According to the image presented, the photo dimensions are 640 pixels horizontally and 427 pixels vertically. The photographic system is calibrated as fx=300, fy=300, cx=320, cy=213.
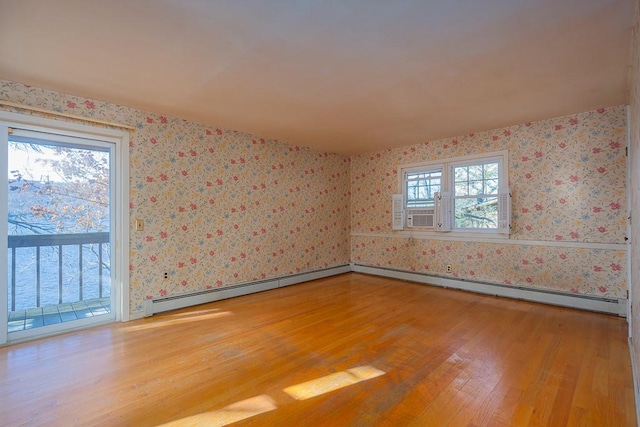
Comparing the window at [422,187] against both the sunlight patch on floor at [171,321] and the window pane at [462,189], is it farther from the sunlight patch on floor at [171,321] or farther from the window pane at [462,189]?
the sunlight patch on floor at [171,321]

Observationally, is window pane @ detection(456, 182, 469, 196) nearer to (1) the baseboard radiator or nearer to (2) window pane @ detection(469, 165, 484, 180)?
(2) window pane @ detection(469, 165, 484, 180)

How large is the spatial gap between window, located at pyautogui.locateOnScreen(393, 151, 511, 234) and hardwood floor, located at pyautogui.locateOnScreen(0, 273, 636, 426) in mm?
1419

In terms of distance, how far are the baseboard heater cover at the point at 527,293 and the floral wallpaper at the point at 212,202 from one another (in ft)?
5.45

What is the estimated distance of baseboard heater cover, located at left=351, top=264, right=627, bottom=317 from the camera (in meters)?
3.52

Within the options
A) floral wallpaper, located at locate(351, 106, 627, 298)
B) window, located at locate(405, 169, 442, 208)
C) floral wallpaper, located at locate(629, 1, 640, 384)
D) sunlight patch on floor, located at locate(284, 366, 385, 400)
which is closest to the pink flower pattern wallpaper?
floral wallpaper, located at locate(351, 106, 627, 298)

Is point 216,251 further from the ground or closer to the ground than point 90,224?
closer to the ground

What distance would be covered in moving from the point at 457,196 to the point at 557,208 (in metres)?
1.29

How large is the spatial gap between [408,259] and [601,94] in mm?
3321

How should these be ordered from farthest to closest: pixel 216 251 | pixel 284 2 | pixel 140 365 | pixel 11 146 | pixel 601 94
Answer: pixel 216 251, pixel 601 94, pixel 11 146, pixel 140 365, pixel 284 2

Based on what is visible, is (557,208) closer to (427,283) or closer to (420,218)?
(420,218)

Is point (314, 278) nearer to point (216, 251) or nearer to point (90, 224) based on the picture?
point (216, 251)

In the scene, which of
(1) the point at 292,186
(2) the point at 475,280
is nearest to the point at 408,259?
(2) the point at 475,280

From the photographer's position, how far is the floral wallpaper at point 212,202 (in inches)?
137

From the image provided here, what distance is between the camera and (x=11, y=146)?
9.32ft
